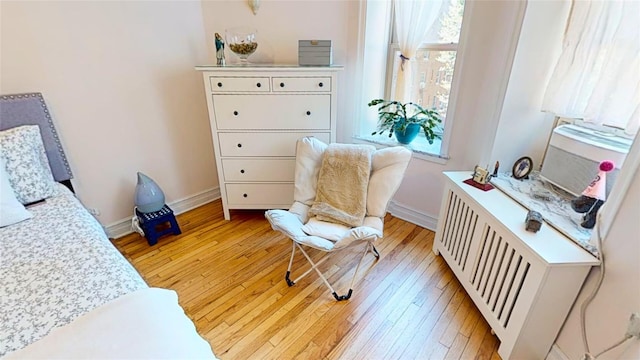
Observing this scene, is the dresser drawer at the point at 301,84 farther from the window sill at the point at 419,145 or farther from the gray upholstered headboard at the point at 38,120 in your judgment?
the gray upholstered headboard at the point at 38,120

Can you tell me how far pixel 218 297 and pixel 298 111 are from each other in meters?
1.41

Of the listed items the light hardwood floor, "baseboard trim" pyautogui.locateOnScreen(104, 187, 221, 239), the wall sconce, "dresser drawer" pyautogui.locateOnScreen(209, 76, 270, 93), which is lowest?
the light hardwood floor

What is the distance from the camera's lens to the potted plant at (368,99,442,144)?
2.38 m

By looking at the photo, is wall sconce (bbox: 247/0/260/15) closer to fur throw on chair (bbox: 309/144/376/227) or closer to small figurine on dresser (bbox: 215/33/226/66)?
small figurine on dresser (bbox: 215/33/226/66)

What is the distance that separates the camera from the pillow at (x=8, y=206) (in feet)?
4.85

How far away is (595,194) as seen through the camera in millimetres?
1384

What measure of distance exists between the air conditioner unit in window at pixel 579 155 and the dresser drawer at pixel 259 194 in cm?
181

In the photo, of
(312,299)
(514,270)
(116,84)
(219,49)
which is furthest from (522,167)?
(116,84)

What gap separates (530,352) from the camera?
57.7 inches

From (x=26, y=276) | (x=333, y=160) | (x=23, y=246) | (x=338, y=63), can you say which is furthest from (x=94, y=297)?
(x=338, y=63)

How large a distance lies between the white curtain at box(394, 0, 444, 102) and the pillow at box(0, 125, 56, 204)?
8.42ft

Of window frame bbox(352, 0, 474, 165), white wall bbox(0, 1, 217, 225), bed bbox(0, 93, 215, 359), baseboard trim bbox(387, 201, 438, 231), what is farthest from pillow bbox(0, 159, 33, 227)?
baseboard trim bbox(387, 201, 438, 231)

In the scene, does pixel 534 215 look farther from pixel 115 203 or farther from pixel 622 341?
pixel 115 203

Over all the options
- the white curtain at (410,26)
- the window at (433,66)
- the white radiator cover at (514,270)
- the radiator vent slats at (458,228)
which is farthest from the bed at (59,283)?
the white curtain at (410,26)
